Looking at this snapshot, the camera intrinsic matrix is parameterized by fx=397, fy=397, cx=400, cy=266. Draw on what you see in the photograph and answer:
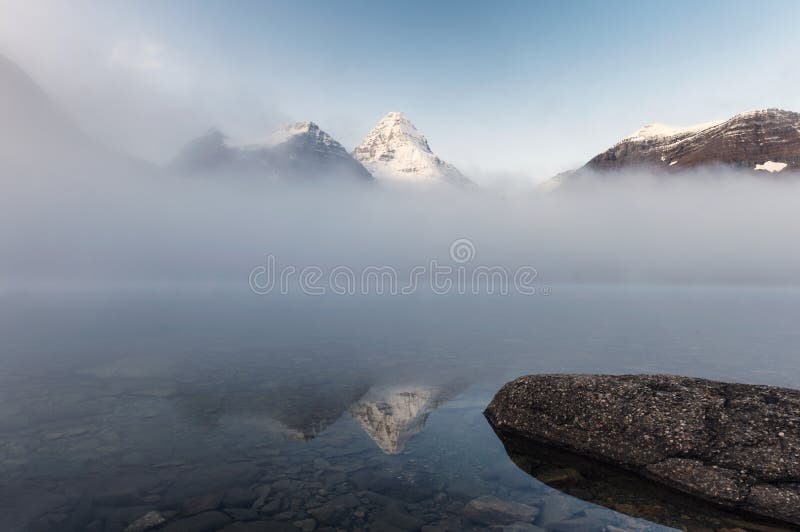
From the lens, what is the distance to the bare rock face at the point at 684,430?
9.30 m

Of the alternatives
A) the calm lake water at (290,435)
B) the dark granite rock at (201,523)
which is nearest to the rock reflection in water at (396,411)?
the calm lake water at (290,435)

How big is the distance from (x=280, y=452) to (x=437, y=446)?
509 centimetres

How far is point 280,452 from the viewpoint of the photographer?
41.3ft

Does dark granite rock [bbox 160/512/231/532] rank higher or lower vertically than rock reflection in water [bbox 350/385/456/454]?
higher

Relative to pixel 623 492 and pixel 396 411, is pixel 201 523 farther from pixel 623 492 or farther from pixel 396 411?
pixel 623 492

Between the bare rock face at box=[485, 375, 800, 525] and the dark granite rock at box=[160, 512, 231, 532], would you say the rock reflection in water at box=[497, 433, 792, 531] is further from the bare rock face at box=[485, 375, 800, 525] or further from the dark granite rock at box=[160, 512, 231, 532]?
the dark granite rock at box=[160, 512, 231, 532]

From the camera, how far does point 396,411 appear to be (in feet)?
56.3

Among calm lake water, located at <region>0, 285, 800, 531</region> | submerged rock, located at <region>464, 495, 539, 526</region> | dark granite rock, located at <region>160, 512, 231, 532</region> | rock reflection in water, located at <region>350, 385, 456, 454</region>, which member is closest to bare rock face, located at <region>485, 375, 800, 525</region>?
calm lake water, located at <region>0, 285, 800, 531</region>

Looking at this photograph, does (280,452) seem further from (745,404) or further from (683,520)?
(745,404)

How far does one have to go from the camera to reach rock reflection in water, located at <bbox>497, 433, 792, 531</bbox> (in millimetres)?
8766

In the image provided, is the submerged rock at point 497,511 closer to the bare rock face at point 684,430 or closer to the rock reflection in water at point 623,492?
the rock reflection in water at point 623,492

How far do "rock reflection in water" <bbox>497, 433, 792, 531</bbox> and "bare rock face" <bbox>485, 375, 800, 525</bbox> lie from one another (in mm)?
267

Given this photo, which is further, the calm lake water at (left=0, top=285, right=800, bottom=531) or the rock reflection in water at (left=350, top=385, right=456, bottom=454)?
the rock reflection in water at (left=350, top=385, right=456, bottom=454)

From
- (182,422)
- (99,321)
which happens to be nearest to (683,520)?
(182,422)
